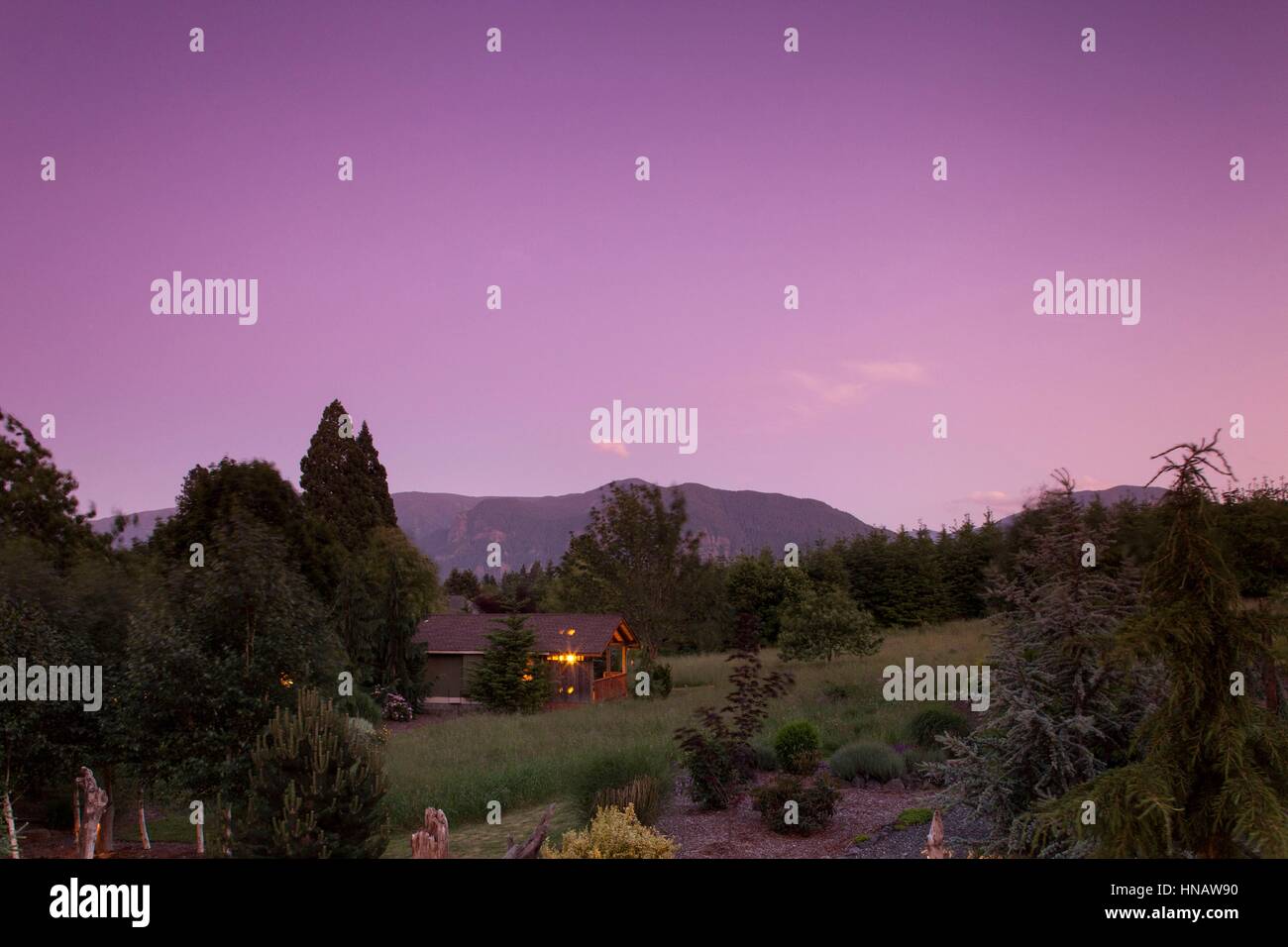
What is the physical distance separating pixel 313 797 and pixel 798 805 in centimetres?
581

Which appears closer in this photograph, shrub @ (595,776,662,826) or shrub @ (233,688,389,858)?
shrub @ (233,688,389,858)

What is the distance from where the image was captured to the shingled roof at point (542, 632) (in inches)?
1072

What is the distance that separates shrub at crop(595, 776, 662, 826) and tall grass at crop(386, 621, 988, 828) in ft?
1.41

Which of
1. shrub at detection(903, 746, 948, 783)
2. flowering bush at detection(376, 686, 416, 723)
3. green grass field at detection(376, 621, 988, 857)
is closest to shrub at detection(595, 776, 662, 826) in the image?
green grass field at detection(376, 621, 988, 857)

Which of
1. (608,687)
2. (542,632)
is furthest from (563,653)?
(608,687)

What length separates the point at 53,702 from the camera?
11648 mm

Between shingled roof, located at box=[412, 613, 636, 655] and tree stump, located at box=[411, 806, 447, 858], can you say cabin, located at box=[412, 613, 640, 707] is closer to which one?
shingled roof, located at box=[412, 613, 636, 655]

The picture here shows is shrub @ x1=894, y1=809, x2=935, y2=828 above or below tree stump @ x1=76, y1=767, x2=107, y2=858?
below

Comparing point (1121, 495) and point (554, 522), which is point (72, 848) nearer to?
point (1121, 495)

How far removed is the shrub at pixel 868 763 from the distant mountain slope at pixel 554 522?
16.4m

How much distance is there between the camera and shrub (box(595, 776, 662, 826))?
1023 centimetres
